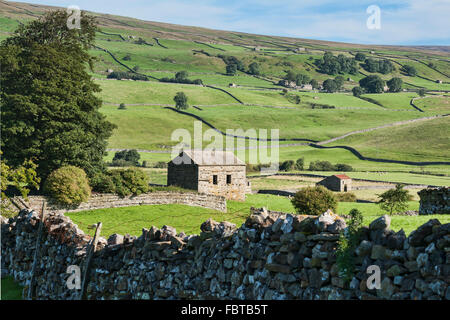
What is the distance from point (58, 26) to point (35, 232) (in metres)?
41.7

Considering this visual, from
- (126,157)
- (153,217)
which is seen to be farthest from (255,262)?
(126,157)

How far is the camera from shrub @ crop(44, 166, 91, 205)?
46281 millimetres

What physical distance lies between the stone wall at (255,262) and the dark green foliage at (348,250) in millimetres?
97

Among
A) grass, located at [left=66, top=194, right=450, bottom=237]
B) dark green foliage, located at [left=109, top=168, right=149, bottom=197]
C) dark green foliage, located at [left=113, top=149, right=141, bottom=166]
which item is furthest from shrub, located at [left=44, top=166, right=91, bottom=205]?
dark green foliage, located at [left=113, top=149, right=141, bottom=166]

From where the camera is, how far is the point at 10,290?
1731 centimetres

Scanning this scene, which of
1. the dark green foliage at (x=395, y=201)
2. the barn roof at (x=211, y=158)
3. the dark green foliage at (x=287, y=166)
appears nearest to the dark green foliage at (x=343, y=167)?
the dark green foliage at (x=287, y=166)

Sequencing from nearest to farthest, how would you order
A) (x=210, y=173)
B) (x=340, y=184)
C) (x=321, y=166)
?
(x=210, y=173) → (x=340, y=184) → (x=321, y=166)

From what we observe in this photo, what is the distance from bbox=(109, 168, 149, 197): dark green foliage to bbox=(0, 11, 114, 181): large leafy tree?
2.21 metres

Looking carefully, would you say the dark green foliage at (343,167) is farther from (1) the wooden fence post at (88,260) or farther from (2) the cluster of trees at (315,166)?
(1) the wooden fence post at (88,260)

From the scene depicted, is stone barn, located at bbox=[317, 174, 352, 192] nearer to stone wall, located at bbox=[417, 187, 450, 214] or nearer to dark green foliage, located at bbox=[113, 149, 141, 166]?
dark green foliage, located at bbox=[113, 149, 141, 166]

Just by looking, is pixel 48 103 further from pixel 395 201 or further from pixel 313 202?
pixel 395 201

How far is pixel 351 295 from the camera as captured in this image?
28.5 feet

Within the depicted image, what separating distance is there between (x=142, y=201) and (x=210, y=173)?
1355 cm
